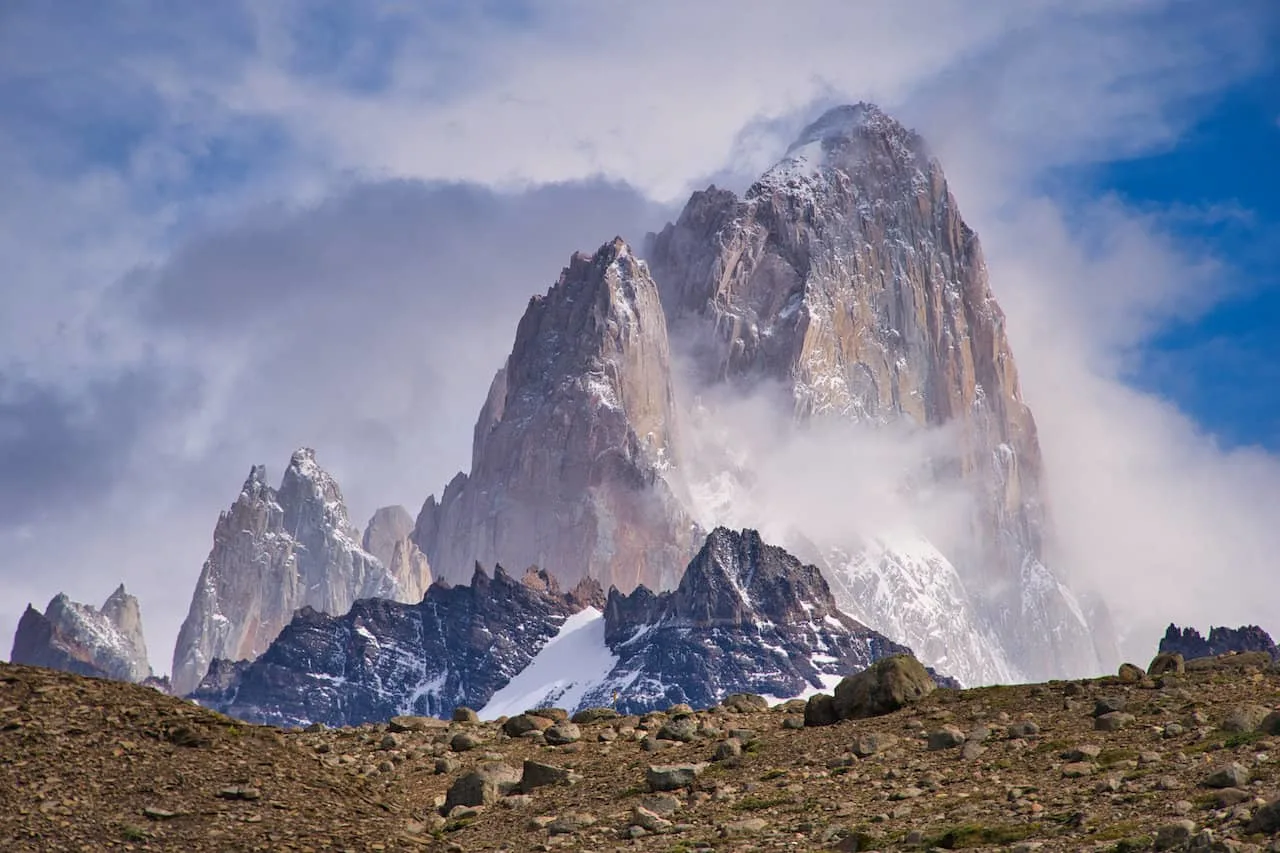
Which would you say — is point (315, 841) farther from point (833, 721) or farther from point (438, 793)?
point (833, 721)

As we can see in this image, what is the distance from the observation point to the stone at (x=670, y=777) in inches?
1602

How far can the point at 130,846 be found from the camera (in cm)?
3083

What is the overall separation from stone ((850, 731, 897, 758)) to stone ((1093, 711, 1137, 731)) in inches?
176

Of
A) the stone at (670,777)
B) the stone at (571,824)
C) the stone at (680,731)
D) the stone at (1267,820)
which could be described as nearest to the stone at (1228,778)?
the stone at (1267,820)

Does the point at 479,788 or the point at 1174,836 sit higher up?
the point at 479,788

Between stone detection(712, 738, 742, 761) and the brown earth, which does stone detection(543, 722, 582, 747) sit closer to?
the brown earth

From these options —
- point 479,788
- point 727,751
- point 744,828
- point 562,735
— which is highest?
point 562,735

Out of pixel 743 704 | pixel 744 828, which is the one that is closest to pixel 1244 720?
pixel 744 828

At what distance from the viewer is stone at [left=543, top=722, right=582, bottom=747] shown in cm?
4875

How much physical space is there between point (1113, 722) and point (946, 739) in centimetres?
365

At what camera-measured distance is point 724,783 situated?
133 feet

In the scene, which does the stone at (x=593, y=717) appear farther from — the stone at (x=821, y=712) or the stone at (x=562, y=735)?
the stone at (x=821, y=712)

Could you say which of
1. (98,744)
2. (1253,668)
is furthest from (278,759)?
(1253,668)

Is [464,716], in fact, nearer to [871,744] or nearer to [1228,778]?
[871,744]
